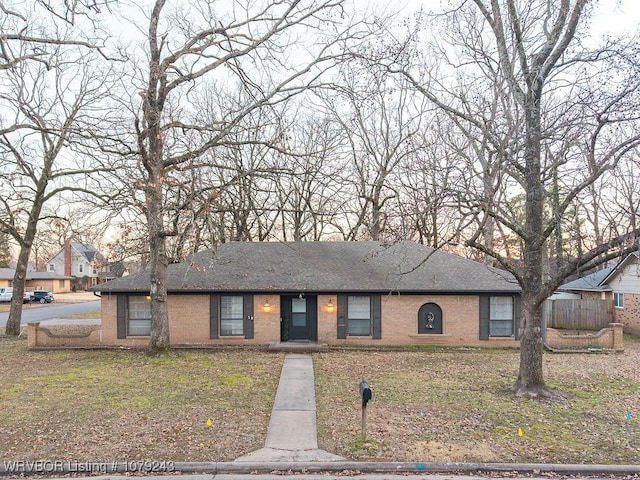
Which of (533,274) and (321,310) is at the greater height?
(533,274)

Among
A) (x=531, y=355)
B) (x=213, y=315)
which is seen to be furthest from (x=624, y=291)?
(x=213, y=315)

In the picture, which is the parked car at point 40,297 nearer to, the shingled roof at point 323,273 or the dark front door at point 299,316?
the shingled roof at point 323,273

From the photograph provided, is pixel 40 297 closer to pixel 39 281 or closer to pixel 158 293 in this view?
pixel 39 281

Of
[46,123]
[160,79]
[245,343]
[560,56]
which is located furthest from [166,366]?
[560,56]

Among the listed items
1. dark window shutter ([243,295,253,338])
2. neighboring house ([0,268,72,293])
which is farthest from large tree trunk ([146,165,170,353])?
neighboring house ([0,268,72,293])

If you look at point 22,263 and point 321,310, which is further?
point 22,263

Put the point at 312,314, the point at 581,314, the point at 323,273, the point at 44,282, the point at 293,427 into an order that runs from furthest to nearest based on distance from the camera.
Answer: the point at 44,282
the point at 581,314
the point at 323,273
the point at 312,314
the point at 293,427

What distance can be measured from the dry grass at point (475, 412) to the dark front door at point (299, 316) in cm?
310

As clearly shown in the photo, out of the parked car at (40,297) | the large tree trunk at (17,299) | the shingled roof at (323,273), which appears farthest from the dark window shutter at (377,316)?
the parked car at (40,297)

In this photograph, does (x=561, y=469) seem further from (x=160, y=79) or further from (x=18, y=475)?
(x=160, y=79)

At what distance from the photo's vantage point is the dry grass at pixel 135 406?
7180mm

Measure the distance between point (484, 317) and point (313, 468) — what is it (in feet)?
41.2

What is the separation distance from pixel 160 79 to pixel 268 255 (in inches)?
334

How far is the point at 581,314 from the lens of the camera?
936 inches
